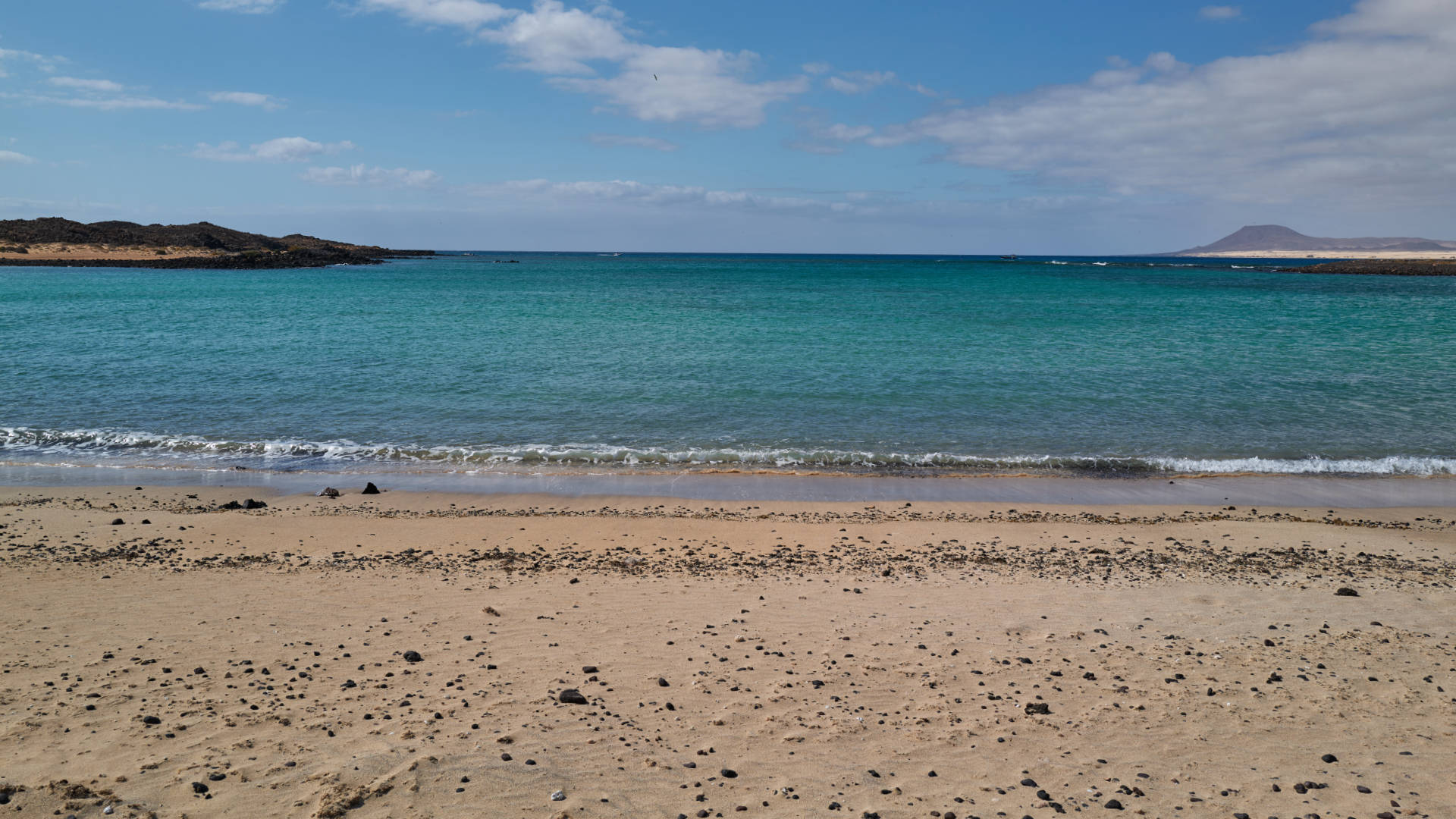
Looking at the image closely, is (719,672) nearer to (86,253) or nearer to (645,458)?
(645,458)

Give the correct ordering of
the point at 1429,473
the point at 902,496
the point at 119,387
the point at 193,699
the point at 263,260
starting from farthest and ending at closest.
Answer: the point at 263,260
the point at 119,387
the point at 1429,473
the point at 902,496
the point at 193,699

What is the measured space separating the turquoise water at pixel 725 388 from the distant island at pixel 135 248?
48.0 metres

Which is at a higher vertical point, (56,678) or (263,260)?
(263,260)

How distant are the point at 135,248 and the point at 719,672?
372 ft

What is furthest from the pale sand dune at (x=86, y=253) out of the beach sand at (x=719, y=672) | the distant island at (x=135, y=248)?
the beach sand at (x=719, y=672)

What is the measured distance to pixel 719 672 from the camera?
5902 mm

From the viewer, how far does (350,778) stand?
4.36 m

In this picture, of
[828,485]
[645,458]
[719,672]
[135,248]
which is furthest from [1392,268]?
[135,248]

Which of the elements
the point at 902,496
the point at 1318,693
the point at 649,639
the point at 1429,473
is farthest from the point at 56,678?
the point at 1429,473

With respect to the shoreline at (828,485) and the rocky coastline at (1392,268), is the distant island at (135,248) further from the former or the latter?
the rocky coastline at (1392,268)

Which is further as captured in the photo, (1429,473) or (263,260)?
(263,260)

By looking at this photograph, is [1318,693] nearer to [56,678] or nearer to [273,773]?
[273,773]

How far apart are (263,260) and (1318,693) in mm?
105514

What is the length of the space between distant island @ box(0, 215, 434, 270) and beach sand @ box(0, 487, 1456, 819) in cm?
9213
